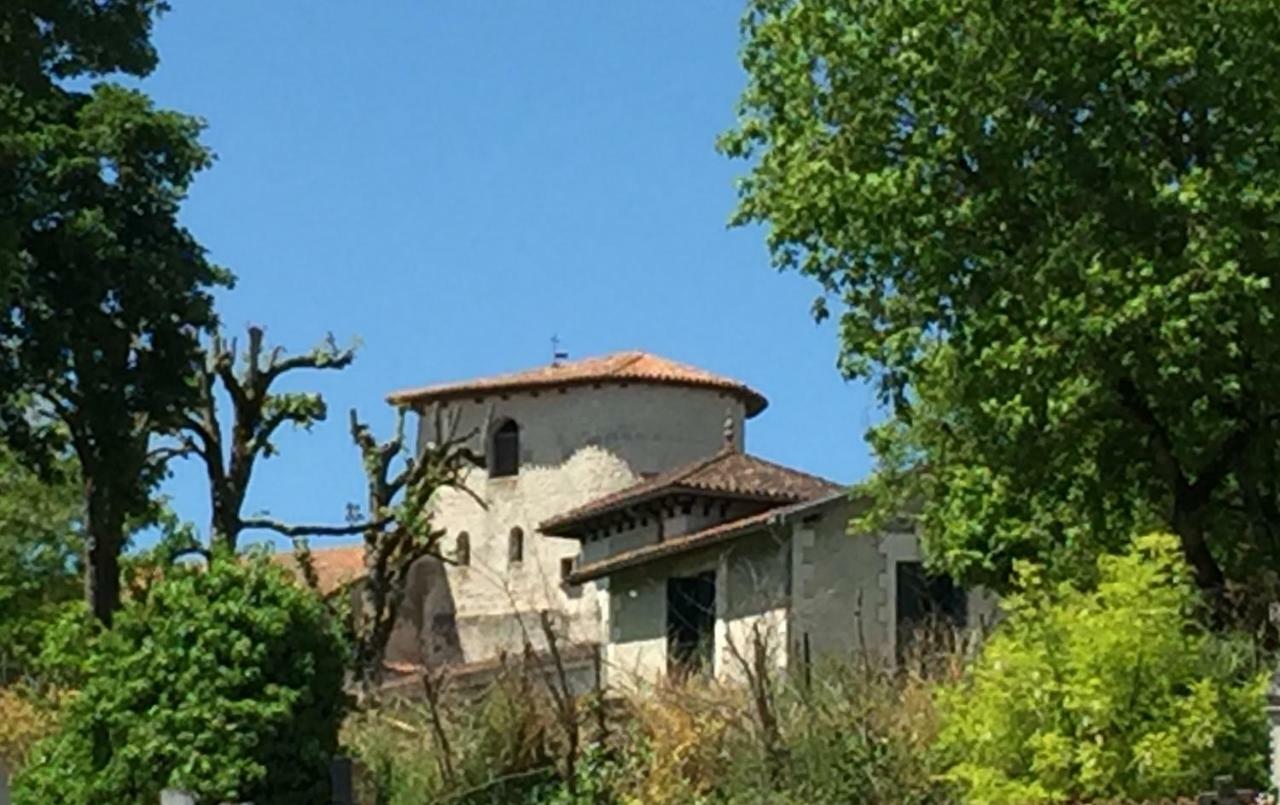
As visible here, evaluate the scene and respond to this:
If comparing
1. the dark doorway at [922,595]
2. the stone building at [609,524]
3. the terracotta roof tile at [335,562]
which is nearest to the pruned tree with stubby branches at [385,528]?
the stone building at [609,524]

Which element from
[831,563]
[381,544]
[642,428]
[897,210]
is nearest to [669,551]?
[831,563]

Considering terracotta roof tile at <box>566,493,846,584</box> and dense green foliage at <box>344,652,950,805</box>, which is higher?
terracotta roof tile at <box>566,493,846,584</box>

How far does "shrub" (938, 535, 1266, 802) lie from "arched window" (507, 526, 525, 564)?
37.8 m

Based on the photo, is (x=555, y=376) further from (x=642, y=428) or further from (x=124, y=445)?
(x=124, y=445)

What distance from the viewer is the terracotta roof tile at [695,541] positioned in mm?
31730

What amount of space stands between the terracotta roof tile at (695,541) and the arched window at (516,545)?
58.5 feet

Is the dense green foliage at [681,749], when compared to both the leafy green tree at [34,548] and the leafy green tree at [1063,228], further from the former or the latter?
the leafy green tree at [34,548]

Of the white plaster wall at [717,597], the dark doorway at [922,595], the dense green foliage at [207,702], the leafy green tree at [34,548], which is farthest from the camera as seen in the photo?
the leafy green tree at [34,548]

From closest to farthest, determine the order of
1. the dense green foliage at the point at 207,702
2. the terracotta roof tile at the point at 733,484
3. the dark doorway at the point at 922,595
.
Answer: the dense green foliage at the point at 207,702 → the dark doorway at the point at 922,595 → the terracotta roof tile at the point at 733,484

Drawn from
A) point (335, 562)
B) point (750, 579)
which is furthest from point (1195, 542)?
point (335, 562)

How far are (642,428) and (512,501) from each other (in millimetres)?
3997

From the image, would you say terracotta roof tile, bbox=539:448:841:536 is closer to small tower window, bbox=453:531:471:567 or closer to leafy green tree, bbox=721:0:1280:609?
leafy green tree, bbox=721:0:1280:609

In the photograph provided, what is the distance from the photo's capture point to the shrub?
1583 cm

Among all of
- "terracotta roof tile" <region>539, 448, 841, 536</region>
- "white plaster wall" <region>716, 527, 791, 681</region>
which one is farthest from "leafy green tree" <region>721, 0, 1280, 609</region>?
"terracotta roof tile" <region>539, 448, 841, 536</region>
